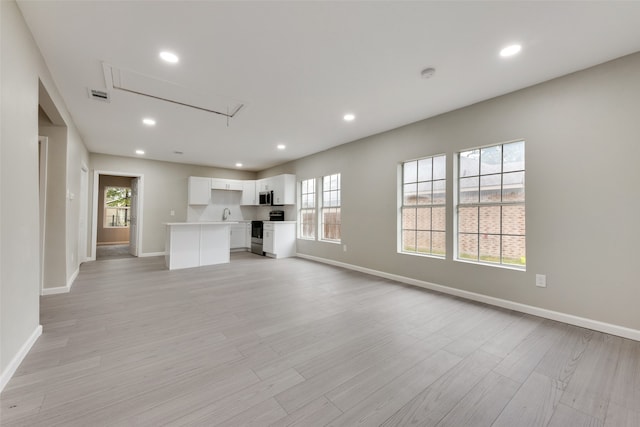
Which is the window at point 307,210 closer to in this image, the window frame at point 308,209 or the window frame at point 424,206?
the window frame at point 308,209

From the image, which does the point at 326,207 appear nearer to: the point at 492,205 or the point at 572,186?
the point at 492,205

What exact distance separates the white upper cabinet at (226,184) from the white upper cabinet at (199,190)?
0.15 m

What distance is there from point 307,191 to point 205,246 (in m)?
2.74

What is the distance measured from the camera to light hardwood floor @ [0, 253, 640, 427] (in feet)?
4.96

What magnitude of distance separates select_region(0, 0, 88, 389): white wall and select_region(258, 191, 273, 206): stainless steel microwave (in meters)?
5.35

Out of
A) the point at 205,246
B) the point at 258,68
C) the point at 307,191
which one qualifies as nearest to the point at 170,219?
the point at 205,246

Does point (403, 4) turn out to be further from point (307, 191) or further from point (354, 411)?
point (307, 191)

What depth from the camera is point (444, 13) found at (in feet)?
6.52

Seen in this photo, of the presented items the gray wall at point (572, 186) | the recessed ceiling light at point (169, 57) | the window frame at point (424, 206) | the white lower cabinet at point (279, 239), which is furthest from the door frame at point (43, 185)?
the gray wall at point (572, 186)

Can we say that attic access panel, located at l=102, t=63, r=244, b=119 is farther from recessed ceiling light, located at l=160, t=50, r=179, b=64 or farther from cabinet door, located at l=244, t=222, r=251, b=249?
cabinet door, located at l=244, t=222, r=251, b=249

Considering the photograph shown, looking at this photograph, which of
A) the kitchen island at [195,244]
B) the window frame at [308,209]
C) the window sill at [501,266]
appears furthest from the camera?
the window frame at [308,209]

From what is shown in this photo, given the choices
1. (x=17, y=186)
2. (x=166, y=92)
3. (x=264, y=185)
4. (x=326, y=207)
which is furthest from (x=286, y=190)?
(x=17, y=186)

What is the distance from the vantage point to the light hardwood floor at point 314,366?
1.51 meters

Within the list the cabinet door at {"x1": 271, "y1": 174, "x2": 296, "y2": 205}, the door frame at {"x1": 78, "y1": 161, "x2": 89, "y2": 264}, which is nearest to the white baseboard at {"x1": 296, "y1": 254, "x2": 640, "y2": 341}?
the cabinet door at {"x1": 271, "y1": 174, "x2": 296, "y2": 205}
